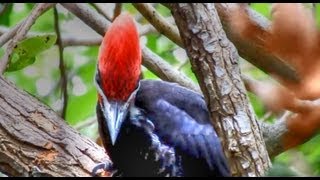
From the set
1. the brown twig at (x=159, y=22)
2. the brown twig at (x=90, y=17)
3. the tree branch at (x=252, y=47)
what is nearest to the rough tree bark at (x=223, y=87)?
the tree branch at (x=252, y=47)

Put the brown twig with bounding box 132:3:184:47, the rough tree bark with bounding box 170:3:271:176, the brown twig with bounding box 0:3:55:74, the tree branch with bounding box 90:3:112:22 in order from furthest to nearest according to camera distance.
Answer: the tree branch with bounding box 90:3:112:22 → the brown twig with bounding box 132:3:184:47 → the brown twig with bounding box 0:3:55:74 → the rough tree bark with bounding box 170:3:271:176

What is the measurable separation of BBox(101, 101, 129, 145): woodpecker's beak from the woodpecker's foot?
10cm

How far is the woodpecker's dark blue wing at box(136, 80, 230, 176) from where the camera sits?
1184mm

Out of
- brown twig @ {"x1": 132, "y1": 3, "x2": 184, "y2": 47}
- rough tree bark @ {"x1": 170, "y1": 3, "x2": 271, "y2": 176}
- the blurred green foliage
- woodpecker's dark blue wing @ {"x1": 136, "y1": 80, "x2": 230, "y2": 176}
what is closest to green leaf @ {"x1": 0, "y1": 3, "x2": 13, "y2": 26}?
the blurred green foliage

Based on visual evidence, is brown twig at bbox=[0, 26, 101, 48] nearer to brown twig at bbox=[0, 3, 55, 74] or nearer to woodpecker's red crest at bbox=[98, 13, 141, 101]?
brown twig at bbox=[0, 3, 55, 74]

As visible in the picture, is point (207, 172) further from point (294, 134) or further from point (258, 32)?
point (294, 134)

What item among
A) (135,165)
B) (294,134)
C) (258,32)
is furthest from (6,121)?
(294,134)

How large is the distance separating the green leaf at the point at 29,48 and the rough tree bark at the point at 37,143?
114 millimetres

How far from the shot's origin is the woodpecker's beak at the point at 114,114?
114 cm

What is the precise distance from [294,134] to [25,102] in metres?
0.75

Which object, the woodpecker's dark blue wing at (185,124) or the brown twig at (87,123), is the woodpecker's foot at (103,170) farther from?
the brown twig at (87,123)

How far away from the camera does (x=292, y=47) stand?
2.04 feet

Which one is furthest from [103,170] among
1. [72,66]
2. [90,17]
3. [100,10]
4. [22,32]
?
[72,66]

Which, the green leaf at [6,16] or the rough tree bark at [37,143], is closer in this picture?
the rough tree bark at [37,143]
